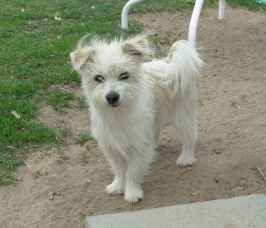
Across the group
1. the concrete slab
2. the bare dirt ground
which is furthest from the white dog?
the concrete slab

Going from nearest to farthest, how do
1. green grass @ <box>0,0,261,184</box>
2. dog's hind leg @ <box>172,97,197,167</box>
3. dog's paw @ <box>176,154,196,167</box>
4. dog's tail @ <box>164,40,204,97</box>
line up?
dog's tail @ <box>164,40,204,97</box> → dog's hind leg @ <box>172,97,197,167</box> → dog's paw @ <box>176,154,196,167</box> → green grass @ <box>0,0,261,184</box>

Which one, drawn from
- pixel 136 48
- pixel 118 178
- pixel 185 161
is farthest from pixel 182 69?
pixel 118 178

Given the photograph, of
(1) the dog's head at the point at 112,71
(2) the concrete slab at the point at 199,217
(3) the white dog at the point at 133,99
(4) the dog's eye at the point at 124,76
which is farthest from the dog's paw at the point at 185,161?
(4) the dog's eye at the point at 124,76

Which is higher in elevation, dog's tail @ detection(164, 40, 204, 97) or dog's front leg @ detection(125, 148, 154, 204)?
dog's tail @ detection(164, 40, 204, 97)

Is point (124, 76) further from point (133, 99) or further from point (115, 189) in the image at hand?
point (115, 189)

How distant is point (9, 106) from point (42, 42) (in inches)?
110

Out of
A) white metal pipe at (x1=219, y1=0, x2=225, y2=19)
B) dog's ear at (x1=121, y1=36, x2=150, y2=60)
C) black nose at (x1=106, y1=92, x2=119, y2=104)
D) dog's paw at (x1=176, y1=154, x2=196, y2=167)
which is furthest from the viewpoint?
white metal pipe at (x1=219, y1=0, x2=225, y2=19)

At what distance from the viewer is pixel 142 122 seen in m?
3.51

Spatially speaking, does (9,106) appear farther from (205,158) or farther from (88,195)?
(205,158)

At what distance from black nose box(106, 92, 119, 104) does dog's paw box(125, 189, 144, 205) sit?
43.5 inches

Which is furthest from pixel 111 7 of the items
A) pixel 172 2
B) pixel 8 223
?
pixel 8 223

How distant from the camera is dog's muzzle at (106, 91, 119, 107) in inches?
121

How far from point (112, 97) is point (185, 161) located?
1631 millimetres

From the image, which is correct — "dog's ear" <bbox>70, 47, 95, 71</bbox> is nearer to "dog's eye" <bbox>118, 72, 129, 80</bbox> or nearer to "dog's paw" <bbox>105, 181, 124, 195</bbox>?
"dog's eye" <bbox>118, 72, 129, 80</bbox>
